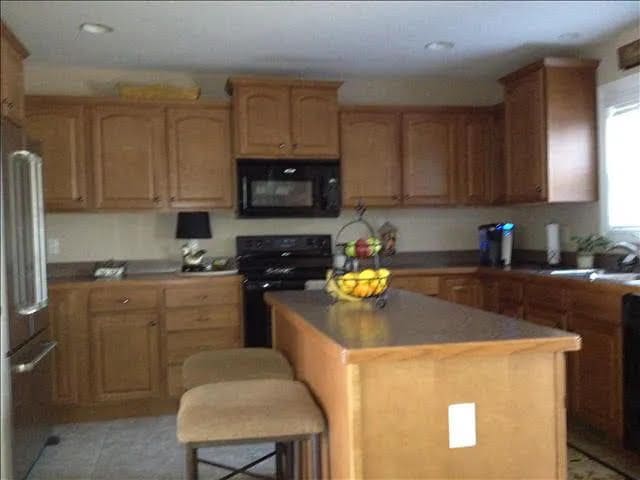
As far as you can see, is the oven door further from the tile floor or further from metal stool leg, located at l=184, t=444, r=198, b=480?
metal stool leg, located at l=184, t=444, r=198, b=480

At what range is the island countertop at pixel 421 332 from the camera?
1.74 metres

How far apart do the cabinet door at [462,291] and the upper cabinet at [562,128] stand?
77cm

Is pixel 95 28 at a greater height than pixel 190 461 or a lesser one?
greater

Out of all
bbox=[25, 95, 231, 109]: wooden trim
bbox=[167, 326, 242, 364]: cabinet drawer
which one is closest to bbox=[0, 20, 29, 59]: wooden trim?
bbox=[25, 95, 231, 109]: wooden trim

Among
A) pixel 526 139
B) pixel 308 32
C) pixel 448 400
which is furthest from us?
pixel 526 139

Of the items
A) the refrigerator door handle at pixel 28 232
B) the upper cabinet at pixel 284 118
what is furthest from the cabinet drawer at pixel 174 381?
the upper cabinet at pixel 284 118

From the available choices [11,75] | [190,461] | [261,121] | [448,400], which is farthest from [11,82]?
[448,400]

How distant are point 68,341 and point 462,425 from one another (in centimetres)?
284

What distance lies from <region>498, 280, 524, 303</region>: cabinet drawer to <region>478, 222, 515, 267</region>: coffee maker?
0.38 meters

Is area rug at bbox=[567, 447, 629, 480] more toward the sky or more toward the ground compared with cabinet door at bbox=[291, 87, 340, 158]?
more toward the ground

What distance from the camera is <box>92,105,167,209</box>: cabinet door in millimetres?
4207

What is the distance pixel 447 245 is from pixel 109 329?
2641mm

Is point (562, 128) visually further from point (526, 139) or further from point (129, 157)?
point (129, 157)

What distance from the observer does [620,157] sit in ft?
13.1
